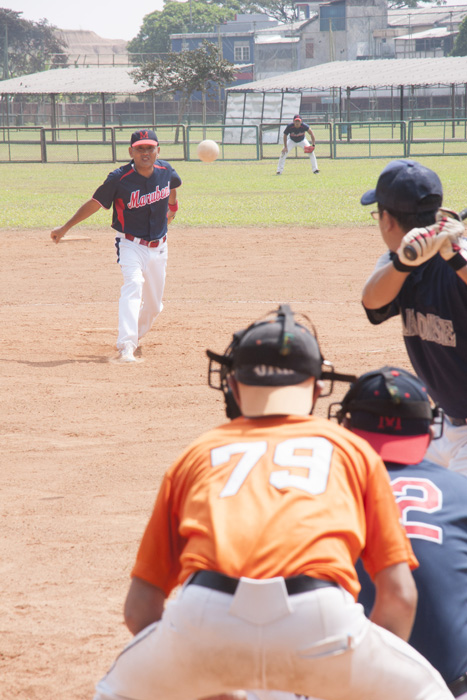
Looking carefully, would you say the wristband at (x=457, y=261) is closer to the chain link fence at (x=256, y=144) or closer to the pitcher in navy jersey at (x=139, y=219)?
the pitcher in navy jersey at (x=139, y=219)

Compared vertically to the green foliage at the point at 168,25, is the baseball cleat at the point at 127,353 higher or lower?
lower

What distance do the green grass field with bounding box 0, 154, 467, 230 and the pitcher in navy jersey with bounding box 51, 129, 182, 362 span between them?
28.4ft

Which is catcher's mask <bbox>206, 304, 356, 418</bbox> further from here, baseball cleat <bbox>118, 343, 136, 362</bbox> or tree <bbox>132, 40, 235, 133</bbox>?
tree <bbox>132, 40, 235, 133</bbox>

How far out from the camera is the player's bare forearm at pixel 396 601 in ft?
7.22

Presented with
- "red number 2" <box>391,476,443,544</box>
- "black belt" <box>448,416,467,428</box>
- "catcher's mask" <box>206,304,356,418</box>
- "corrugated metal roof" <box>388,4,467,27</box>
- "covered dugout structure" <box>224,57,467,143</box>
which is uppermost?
"corrugated metal roof" <box>388,4,467,27</box>

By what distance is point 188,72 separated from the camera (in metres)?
54.9

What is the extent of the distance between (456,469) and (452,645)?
1.35 metres

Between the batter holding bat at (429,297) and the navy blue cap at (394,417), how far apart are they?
1.13 m

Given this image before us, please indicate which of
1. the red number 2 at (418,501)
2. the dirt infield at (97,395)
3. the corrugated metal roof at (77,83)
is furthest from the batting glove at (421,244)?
the corrugated metal roof at (77,83)

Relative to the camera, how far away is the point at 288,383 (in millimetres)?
2346

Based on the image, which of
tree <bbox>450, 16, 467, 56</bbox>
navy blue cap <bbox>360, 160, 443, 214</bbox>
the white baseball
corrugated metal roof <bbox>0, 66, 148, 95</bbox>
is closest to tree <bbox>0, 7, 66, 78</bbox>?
corrugated metal roof <bbox>0, 66, 148, 95</bbox>

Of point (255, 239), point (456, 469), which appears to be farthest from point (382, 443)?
point (255, 239)

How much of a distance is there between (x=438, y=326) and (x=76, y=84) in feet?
193

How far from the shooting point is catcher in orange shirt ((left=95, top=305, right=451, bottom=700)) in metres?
2.01
